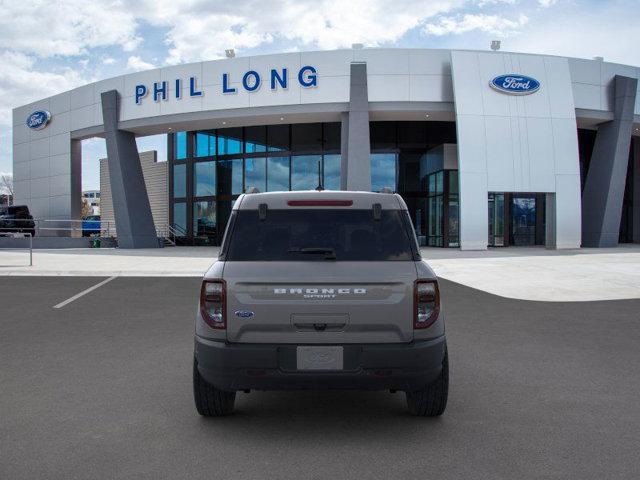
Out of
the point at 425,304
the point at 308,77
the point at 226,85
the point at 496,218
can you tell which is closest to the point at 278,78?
the point at 308,77

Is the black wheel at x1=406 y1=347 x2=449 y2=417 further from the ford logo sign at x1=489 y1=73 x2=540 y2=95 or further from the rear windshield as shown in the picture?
the ford logo sign at x1=489 y1=73 x2=540 y2=95

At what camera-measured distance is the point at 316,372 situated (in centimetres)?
380

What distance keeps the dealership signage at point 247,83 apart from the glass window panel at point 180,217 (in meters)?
9.93

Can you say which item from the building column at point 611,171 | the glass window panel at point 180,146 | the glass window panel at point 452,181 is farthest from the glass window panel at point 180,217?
the building column at point 611,171

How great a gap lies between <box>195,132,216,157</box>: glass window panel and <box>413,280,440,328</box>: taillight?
32.2 metres

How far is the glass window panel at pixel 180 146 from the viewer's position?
36.1 m

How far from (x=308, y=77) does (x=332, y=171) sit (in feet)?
24.5

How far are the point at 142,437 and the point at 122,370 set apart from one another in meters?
2.06

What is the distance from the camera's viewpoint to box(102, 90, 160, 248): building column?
29172 mm

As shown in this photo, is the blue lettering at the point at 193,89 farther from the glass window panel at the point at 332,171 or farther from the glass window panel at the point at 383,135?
the glass window panel at the point at 383,135

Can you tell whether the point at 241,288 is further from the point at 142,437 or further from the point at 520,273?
the point at 520,273

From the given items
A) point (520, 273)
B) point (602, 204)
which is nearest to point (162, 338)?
point (520, 273)

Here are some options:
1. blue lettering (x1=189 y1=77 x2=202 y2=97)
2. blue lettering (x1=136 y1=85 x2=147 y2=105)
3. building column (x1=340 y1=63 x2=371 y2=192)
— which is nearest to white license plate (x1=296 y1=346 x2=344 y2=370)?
building column (x1=340 y1=63 x2=371 y2=192)

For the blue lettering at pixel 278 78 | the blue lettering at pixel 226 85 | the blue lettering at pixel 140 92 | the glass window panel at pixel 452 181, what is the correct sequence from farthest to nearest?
the glass window panel at pixel 452 181
the blue lettering at pixel 140 92
the blue lettering at pixel 226 85
the blue lettering at pixel 278 78
